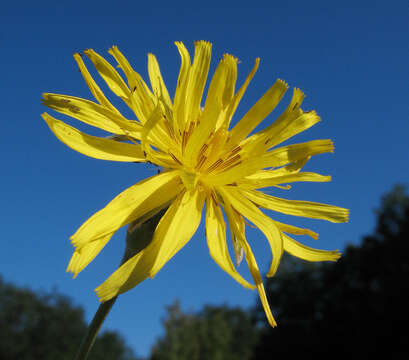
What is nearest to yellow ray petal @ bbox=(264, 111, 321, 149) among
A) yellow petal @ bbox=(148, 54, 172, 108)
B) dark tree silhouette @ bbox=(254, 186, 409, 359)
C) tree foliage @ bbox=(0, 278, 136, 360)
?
yellow petal @ bbox=(148, 54, 172, 108)

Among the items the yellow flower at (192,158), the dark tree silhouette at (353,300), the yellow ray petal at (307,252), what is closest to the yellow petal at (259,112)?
the yellow flower at (192,158)

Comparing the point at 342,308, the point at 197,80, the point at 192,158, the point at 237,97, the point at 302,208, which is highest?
the point at 342,308

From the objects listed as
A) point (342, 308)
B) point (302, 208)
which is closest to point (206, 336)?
point (342, 308)

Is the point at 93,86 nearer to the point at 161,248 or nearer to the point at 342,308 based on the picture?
the point at 161,248

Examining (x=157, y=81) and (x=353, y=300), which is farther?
(x=353, y=300)

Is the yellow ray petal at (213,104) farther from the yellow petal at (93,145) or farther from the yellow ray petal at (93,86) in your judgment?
the yellow ray petal at (93,86)

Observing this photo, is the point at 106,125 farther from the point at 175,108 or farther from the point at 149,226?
the point at 149,226
